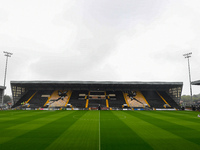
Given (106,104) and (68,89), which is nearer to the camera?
(106,104)

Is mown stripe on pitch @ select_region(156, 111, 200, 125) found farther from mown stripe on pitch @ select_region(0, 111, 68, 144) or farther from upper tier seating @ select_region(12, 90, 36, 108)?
upper tier seating @ select_region(12, 90, 36, 108)

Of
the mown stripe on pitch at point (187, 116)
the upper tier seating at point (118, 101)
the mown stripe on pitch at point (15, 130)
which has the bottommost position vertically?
the mown stripe on pitch at point (187, 116)

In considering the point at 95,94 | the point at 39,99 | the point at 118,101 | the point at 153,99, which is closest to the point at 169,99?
the point at 153,99

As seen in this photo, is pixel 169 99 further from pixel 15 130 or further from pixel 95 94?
pixel 15 130

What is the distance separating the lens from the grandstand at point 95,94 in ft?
150

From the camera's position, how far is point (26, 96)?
5097cm

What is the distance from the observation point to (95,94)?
52344mm

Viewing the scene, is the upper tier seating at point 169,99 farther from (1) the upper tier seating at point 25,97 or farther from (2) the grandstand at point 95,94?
(1) the upper tier seating at point 25,97

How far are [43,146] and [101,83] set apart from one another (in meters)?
39.3

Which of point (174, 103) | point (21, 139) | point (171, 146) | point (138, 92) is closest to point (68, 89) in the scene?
point (138, 92)

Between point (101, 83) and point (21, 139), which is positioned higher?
point (101, 83)

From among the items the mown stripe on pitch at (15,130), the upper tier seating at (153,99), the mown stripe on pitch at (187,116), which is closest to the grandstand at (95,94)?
the upper tier seating at (153,99)

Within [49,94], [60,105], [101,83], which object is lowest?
[60,105]

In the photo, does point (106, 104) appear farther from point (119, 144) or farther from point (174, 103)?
point (119, 144)
